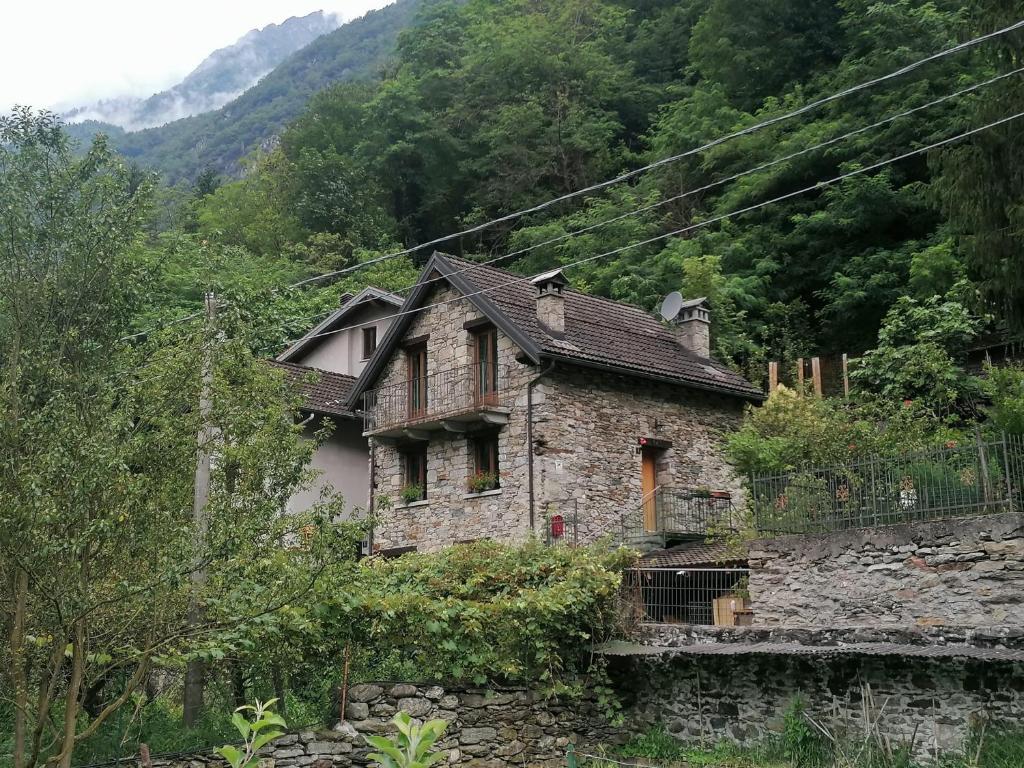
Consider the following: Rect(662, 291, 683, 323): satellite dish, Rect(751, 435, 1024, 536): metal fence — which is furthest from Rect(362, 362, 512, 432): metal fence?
Rect(751, 435, 1024, 536): metal fence

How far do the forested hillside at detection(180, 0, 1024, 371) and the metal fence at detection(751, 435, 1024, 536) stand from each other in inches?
122

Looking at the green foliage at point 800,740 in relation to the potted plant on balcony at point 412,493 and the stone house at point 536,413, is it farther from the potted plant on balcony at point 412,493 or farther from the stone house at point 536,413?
the potted plant on balcony at point 412,493

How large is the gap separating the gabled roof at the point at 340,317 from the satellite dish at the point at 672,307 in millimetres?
6900

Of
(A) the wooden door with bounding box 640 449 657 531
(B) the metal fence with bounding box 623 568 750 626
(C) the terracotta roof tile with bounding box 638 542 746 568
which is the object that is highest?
(A) the wooden door with bounding box 640 449 657 531

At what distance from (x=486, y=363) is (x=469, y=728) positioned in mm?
10077

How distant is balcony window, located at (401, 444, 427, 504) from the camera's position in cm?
2244

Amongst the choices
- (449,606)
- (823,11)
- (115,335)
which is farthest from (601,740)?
(823,11)

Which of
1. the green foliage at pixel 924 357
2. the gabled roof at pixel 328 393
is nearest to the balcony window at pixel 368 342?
the gabled roof at pixel 328 393

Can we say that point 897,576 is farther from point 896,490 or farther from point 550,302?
point 550,302

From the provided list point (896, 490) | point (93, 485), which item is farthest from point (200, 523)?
point (896, 490)

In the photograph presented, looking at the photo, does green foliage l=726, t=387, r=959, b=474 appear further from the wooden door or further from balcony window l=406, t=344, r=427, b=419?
balcony window l=406, t=344, r=427, b=419

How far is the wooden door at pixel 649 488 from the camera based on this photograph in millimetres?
21031

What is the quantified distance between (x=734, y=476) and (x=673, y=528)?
1.57m

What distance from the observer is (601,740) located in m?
13.6
